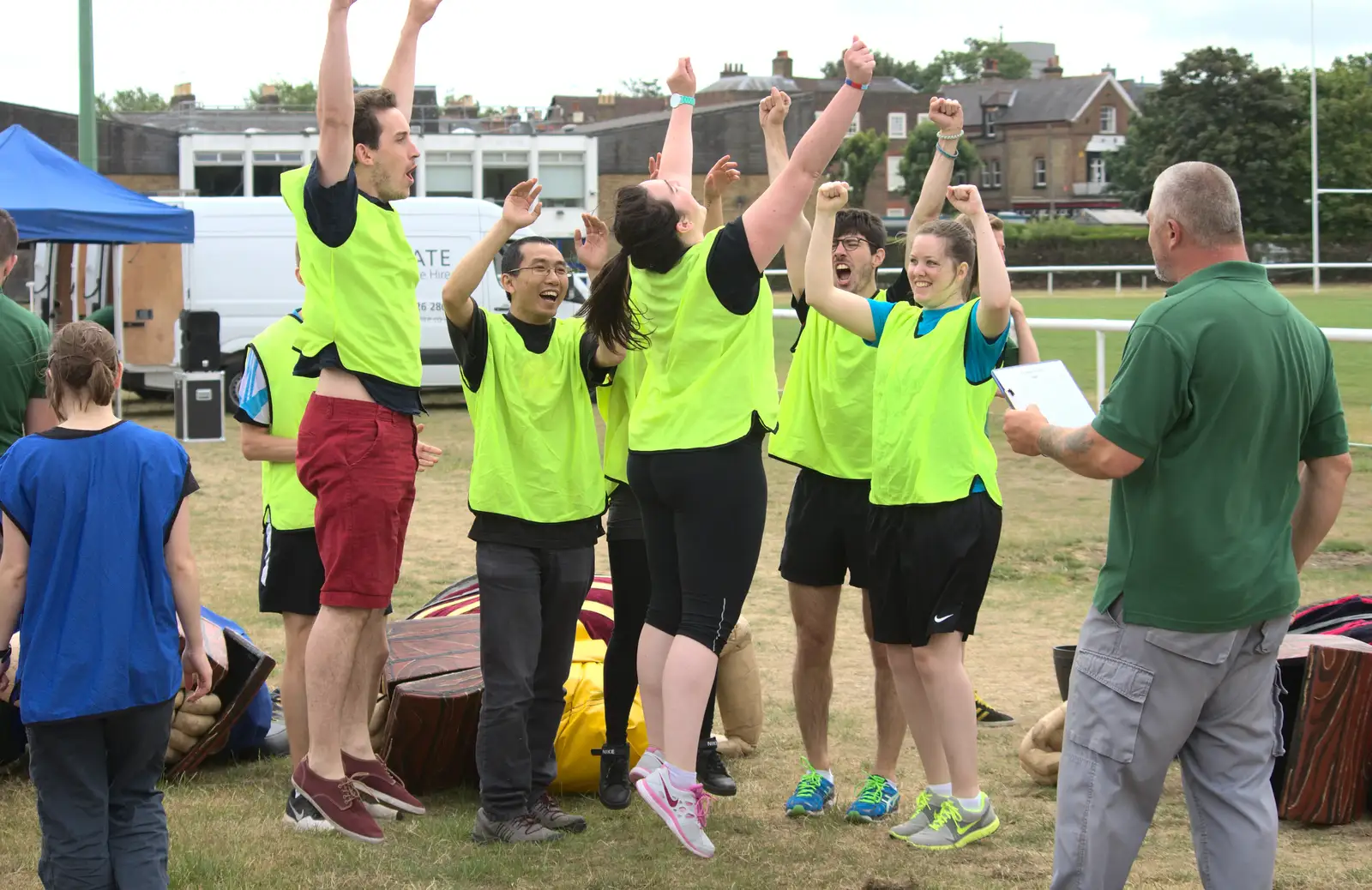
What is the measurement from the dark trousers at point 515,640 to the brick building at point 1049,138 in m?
96.3

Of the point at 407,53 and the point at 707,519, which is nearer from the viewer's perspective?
the point at 707,519

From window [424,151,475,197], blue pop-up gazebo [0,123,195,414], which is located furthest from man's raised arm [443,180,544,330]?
window [424,151,475,197]

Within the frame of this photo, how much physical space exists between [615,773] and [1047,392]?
2.13 meters

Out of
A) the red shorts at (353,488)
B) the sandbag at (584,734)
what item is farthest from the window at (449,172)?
the red shorts at (353,488)

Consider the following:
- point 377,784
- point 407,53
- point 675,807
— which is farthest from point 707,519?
point 407,53

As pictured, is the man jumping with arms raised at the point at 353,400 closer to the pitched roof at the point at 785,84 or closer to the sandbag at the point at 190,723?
the sandbag at the point at 190,723

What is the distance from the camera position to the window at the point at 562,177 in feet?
123

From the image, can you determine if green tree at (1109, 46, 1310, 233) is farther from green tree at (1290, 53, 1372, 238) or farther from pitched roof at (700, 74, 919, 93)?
pitched roof at (700, 74, 919, 93)

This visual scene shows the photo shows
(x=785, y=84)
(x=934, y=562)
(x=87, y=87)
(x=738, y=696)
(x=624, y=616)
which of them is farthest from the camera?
(x=785, y=84)

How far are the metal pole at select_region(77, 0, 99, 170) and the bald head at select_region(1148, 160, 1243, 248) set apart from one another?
1465cm

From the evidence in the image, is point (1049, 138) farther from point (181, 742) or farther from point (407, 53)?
point (181, 742)

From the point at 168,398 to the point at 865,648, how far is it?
49.0 ft

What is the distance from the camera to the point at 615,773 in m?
4.92

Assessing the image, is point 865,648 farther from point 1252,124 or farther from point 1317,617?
point 1252,124
